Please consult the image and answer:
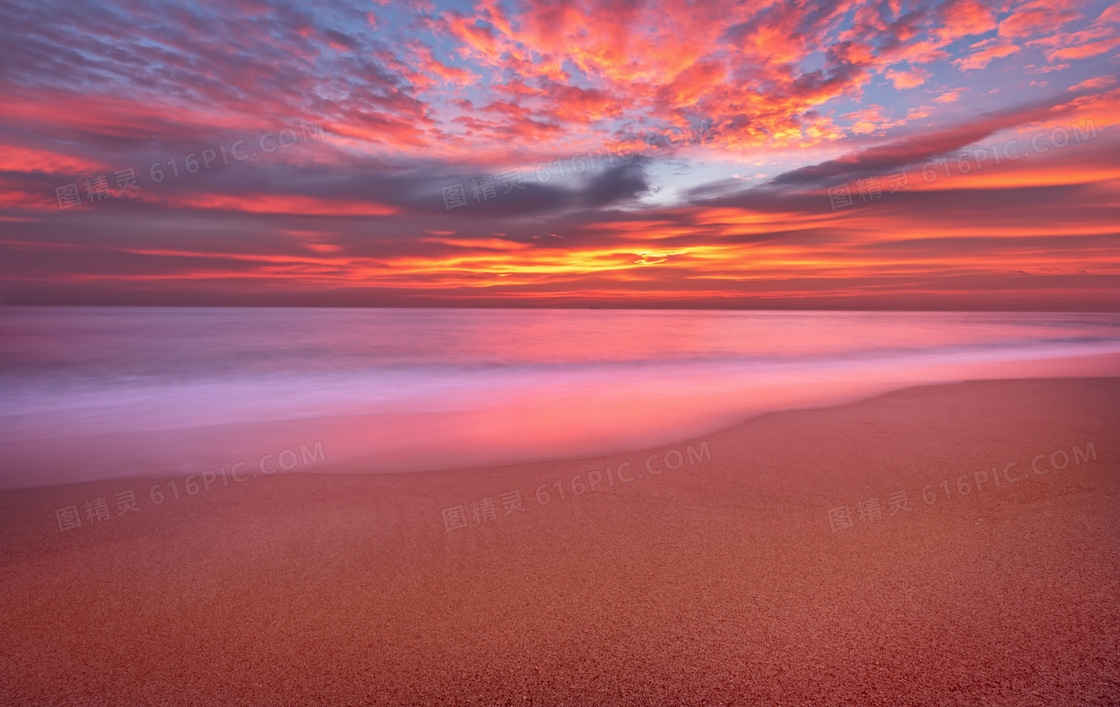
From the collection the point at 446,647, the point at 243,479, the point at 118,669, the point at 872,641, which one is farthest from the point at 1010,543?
the point at 243,479

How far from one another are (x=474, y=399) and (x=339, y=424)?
310cm

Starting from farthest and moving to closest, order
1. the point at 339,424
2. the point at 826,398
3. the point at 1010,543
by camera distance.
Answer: the point at 826,398 < the point at 339,424 < the point at 1010,543

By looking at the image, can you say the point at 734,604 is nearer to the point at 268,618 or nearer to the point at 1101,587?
the point at 1101,587

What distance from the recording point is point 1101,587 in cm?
306
